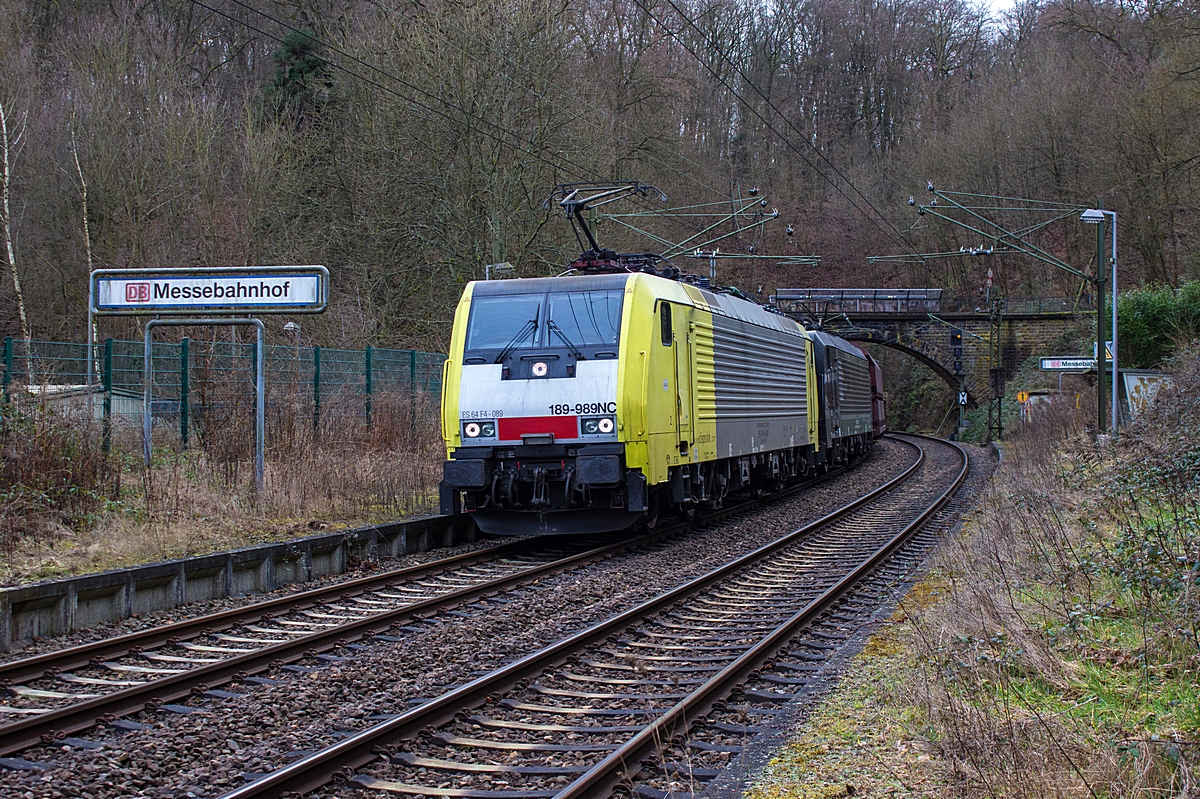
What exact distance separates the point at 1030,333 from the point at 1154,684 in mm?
43366

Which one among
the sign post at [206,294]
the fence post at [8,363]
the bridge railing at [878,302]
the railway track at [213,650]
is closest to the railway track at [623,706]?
the railway track at [213,650]

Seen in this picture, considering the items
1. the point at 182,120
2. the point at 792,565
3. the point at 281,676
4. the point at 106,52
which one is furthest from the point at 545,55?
the point at 281,676

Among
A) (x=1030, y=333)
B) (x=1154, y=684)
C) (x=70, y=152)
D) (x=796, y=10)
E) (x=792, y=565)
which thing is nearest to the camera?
(x=1154, y=684)

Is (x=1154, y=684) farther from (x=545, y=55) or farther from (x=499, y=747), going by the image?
(x=545, y=55)

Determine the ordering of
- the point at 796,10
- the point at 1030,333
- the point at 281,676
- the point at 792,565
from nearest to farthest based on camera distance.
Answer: the point at 281,676 → the point at 792,565 → the point at 1030,333 → the point at 796,10

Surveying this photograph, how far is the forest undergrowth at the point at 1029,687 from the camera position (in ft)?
13.6

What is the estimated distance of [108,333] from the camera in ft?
75.9

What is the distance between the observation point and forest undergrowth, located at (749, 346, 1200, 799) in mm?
4133

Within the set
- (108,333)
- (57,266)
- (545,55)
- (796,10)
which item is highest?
(796,10)

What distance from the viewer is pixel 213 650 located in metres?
7.34

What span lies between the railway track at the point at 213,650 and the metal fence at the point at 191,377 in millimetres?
4445

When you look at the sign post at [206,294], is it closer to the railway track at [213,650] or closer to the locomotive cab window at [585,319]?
A: the locomotive cab window at [585,319]

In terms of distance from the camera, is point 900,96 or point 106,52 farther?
point 900,96

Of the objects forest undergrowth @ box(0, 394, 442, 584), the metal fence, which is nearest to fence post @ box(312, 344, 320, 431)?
the metal fence
